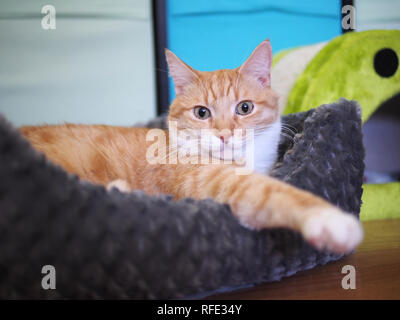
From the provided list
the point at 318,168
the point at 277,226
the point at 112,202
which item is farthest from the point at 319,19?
the point at 112,202

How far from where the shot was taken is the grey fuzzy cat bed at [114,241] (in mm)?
547

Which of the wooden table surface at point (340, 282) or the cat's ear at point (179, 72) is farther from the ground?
the cat's ear at point (179, 72)

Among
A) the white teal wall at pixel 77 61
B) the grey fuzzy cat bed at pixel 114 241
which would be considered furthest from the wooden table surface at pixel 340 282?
the white teal wall at pixel 77 61

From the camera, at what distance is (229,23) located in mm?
→ 1792

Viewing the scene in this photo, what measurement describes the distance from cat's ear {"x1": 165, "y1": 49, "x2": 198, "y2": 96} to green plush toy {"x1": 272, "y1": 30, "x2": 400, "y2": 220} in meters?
0.58

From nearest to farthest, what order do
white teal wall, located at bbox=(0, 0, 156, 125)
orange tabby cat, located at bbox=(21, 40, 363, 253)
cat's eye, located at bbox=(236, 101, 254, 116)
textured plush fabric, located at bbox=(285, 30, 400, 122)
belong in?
orange tabby cat, located at bbox=(21, 40, 363, 253)
cat's eye, located at bbox=(236, 101, 254, 116)
textured plush fabric, located at bbox=(285, 30, 400, 122)
white teal wall, located at bbox=(0, 0, 156, 125)

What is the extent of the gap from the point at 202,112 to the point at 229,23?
0.81 metres

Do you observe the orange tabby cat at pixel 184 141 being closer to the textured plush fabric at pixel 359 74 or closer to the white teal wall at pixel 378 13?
the textured plush fabric at pixel 359 74

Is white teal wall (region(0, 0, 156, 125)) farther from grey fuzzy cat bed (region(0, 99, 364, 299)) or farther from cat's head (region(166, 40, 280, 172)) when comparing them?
grey fuzzy cat bed (region(0, 99, 364, 299))

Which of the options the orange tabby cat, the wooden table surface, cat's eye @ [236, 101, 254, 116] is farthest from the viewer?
cat's eye @ [236, 101, 254, 116]


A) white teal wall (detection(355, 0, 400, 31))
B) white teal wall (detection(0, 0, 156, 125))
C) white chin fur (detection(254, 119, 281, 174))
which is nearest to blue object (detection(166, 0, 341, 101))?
white teal wall (detection(355, 0, 400, 31))

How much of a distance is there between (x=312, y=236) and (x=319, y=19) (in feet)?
5.81

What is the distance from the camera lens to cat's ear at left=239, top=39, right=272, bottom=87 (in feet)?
3.96

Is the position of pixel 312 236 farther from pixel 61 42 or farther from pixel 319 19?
pixel 61 42
